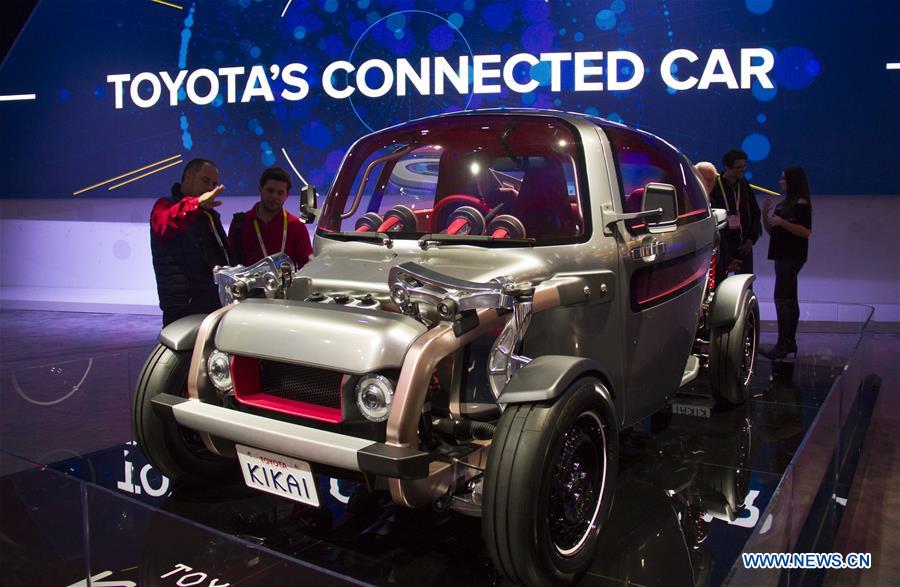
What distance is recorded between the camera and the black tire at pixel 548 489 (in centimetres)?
239

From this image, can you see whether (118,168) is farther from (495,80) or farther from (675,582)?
(675,582)

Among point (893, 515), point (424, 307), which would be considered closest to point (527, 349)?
point (424, 307)

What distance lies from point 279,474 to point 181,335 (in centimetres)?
96

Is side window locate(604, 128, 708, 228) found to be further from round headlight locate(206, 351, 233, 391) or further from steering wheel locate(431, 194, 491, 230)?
round headlight locate(206, 351, 233, 391)

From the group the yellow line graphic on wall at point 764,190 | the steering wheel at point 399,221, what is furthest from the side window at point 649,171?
the yellow line graphic on wall at point 764,190

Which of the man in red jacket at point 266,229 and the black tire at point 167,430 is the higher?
the man in red jacket at point 266,229

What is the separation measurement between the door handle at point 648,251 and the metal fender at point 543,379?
80 cm

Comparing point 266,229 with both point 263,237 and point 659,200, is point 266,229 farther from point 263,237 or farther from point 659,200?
point 659,200

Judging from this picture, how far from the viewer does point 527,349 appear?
299cm

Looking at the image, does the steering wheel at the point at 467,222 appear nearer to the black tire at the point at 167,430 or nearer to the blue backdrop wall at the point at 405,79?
the black tire at the point at 167,430

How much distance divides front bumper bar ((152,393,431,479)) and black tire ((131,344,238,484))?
1.04 feet

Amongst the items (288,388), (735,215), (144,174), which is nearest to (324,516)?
(288,388)

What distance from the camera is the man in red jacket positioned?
5016 millimetres

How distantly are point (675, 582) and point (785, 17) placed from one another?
21.7ft
